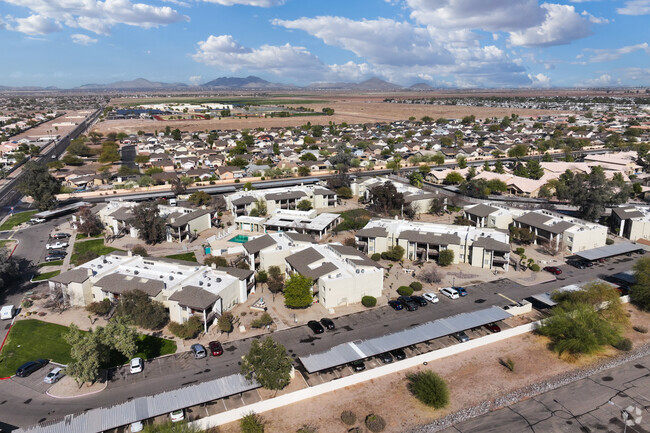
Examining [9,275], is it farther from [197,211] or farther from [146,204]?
[197,211]

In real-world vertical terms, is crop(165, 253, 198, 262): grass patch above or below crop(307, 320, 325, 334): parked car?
above

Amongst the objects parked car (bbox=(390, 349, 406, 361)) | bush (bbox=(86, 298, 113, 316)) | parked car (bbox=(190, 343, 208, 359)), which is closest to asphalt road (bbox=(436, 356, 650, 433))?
parked car (bbox=(390, 349, 406, 361))

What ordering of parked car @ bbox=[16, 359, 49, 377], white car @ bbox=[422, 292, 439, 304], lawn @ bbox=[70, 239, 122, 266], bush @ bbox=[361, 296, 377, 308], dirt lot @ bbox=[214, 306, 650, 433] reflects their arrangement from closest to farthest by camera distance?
dirt lot @ bbox=[214, 306, 650, 433]
parked car @ bbox=[16, 359, 49, 377]
bush @ bbox=[361, 296, 377, 308]
white car @ bbox=[422, 292, 439, 304]
lawn @ bbox=[70, 239, 122, 266]

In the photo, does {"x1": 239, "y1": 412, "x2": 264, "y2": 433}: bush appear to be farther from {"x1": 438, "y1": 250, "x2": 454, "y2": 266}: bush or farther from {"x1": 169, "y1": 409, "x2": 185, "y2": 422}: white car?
{"x1": 438, "y1": 250, "x2": 454, "y2": 266}: bush

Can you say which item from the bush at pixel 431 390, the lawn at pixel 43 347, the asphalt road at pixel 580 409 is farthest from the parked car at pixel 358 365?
the lawn at pixel 43 347

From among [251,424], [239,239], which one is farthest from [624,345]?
[239,239]

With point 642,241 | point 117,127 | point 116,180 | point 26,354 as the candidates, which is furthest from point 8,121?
point 642,241
